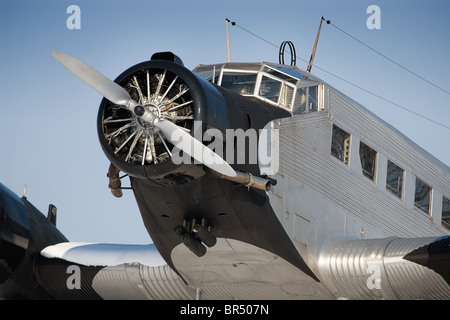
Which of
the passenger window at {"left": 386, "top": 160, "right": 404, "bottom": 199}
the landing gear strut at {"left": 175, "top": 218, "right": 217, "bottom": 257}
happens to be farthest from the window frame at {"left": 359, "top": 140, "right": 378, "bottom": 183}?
the landing gear strut at {"left": 175, "top": 218, "right": 217, "bottom": 257}

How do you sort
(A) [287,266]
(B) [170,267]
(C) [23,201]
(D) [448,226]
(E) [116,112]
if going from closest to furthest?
(E) [116,112] < (A) [287,266] < (B) [170,267] < (C) [23,201] < (D) [448,226]

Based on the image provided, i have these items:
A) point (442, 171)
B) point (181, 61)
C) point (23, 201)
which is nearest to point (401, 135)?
point (442, 171)

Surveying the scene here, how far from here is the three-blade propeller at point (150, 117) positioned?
10.4m

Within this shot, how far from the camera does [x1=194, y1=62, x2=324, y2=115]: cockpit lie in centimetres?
1261

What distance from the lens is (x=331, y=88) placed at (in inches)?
527

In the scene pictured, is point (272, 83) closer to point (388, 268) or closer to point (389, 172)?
point (389, 172)

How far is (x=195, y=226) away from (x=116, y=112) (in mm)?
1999

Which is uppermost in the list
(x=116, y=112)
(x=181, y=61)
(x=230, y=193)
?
(x=181, y=61)

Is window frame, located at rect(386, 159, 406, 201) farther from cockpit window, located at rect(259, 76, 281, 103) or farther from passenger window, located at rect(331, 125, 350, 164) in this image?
cockpit window, located at rect(259, 76, 281, 103)

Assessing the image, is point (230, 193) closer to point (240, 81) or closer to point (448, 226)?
point (240, 81)

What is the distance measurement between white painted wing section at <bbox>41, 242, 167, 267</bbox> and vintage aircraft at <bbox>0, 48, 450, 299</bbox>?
35 millimetres

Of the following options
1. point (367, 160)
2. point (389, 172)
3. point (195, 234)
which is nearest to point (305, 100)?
point (367, 160)

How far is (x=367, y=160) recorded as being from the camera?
14.0m

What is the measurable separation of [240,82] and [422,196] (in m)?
4.86
